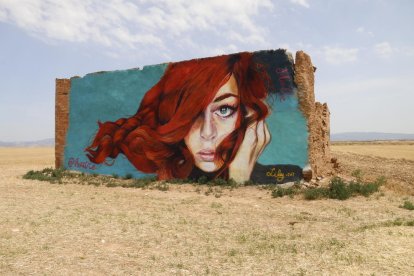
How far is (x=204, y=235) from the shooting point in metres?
6.05

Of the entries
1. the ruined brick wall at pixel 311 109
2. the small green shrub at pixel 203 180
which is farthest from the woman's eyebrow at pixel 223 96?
the small green shrub at pixel 203 180

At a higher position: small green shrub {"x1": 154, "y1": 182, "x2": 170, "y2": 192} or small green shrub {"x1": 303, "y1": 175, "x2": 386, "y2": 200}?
small green shrub {"x1": 303, "y1": 175, "x2": 386, "y2": 200}

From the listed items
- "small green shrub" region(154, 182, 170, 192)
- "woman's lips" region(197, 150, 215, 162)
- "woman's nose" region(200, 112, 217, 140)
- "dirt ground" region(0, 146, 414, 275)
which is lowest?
"dirt ground" region(0, 146, 414, 275)

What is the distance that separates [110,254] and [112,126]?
30.2 ft

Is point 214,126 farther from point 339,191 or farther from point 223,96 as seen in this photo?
point 339,191

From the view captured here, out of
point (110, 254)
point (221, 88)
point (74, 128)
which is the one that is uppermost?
point (221, 88)

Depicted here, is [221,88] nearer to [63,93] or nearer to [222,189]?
[222,189]

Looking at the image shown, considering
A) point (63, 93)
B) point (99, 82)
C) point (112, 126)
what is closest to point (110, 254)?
point (112, 126)

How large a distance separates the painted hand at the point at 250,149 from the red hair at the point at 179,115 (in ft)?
0.54

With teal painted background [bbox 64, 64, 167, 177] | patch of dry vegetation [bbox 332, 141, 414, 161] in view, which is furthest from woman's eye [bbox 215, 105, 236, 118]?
patch of dry vegetation [bbox 332, 141, 414, 161]

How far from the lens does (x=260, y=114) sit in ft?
36.2

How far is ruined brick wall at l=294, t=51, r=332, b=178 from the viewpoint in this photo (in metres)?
10.7

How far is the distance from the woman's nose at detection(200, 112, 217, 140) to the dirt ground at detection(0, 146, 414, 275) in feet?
7.58
